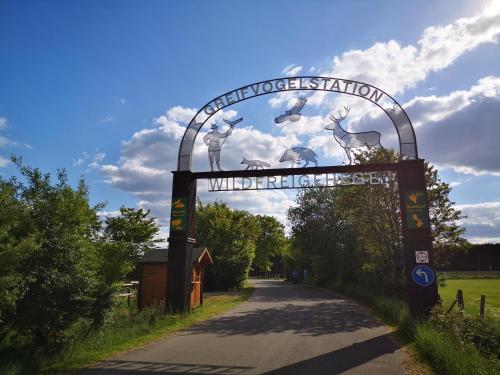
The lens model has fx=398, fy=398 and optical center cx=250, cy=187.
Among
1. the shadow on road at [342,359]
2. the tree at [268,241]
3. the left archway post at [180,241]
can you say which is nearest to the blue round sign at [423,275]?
the shadow on road at [342,359]

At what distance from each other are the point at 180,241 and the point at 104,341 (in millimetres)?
4978

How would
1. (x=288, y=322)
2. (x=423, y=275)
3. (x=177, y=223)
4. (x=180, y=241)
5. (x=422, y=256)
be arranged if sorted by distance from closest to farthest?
1. (x=423, y=275)
2. (x=422, y=256)
3. (x=288, y=322)
4. (x=180, y=241)
5. (x=177, y=223)

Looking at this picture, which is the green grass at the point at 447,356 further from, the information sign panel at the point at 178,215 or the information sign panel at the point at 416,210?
the information sign panel at the point at 178,215

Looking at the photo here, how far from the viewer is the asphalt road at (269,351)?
24.9 feet

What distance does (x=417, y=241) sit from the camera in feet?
38.6

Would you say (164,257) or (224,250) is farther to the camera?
(224,250)

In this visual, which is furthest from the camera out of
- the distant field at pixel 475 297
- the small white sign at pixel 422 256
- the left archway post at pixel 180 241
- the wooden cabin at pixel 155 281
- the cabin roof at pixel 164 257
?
the cabin roof at pixel 164 257

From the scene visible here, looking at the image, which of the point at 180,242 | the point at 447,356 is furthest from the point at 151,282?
the point at 447,356

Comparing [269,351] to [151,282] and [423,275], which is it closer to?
[423,275]

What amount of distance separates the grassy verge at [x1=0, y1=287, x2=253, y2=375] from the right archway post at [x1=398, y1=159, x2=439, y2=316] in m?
7.13

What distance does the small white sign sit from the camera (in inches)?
459

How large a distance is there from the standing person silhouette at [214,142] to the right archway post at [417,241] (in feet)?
21.4

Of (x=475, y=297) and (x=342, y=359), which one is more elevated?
(x=475, y=297)

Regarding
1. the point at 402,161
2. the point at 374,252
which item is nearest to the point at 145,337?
the point at 402,161
